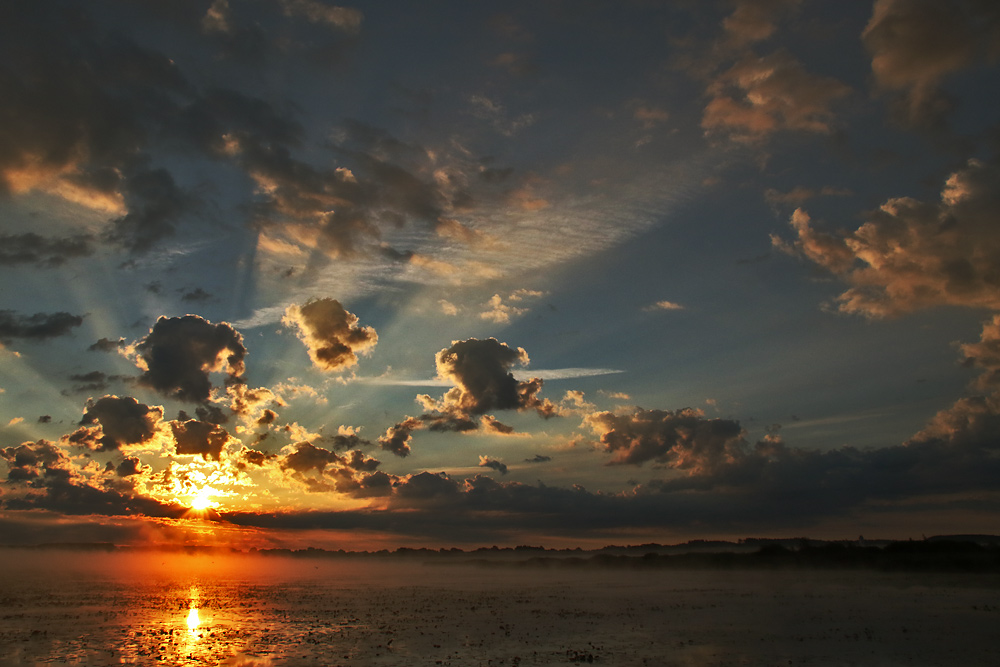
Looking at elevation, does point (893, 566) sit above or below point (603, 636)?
below

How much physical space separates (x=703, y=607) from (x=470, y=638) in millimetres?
38422

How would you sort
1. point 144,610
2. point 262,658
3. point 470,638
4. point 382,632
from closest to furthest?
point 262,658 < point 470,638 < point 382,632 < point 144,610

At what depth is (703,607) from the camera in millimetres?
70688

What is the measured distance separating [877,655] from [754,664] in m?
9.67

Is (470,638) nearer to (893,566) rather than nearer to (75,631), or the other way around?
(75,631)

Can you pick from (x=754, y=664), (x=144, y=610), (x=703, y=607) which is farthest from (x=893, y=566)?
(x=144, y=610)

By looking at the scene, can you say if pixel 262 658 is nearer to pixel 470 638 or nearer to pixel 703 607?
pixel 470 638

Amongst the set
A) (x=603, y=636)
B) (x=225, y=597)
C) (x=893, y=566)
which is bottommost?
(x=893, y=566)

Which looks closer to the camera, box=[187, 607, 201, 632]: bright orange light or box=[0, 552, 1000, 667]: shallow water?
box=[0, 552, 1000, 667]: shallow water

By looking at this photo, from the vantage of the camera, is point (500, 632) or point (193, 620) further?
point (193, 620)

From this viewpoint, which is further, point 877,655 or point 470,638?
point 470,638

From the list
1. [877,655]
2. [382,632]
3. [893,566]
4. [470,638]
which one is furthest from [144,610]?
[893,566]

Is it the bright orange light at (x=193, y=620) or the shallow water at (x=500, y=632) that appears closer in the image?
the shallow water at (x=500, y=632)

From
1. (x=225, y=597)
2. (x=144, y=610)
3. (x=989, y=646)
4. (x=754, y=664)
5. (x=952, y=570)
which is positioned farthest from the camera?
(x=952, y=570)
